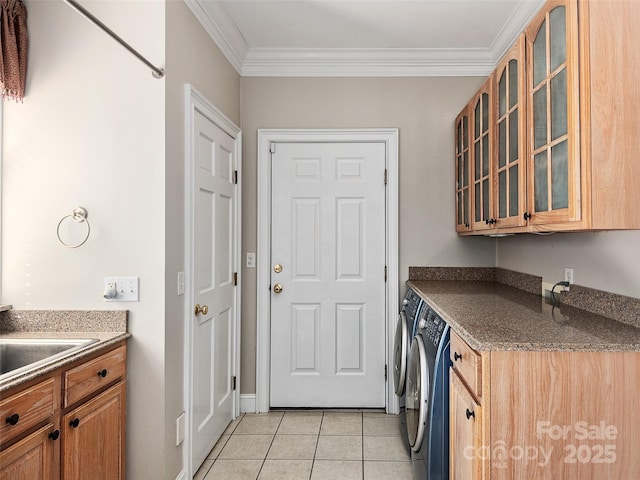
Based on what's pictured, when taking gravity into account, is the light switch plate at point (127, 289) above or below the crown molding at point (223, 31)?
below

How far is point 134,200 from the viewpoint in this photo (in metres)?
1.90

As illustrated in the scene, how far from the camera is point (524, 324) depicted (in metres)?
1.63

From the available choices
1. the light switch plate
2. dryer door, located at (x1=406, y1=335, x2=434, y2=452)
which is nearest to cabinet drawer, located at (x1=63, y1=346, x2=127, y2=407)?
the light switch plate

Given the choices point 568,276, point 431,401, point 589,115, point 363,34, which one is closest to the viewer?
point 589,115

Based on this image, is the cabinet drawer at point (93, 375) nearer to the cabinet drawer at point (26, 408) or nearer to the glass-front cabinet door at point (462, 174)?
the cabinet drawer at point (26, 408)

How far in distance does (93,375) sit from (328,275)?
1803 mm

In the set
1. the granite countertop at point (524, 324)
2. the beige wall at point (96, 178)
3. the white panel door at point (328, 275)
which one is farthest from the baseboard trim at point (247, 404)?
the granite countertop at point (524, 324)

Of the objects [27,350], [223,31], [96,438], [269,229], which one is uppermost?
[223,31]

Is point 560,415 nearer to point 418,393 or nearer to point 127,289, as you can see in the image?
point 418,393

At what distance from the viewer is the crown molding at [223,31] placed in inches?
91.1

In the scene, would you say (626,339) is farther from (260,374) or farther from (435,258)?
(260,374)

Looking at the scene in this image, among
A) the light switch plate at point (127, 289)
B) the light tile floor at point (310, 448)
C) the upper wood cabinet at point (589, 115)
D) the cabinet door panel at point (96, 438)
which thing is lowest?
the light tile floor at point (310, 448)

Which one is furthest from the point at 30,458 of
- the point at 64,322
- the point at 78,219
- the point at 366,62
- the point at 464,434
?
the point at 366,62

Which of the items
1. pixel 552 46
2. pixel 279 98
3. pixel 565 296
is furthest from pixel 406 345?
pixel 279 98
